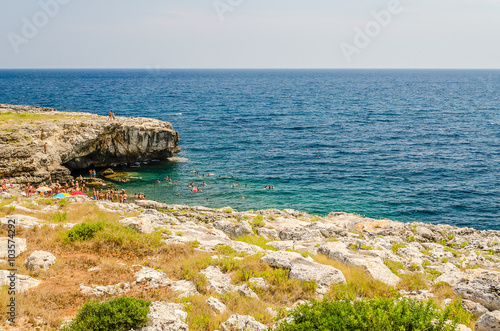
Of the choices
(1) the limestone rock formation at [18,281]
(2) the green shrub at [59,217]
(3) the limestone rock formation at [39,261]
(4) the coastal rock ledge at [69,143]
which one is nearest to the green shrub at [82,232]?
(3) the limestone rock formation at [39,261]

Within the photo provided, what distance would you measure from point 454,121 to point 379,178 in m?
58.4

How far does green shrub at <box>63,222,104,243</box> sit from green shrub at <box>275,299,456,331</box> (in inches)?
416

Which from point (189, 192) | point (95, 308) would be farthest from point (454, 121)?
point (95, 308)

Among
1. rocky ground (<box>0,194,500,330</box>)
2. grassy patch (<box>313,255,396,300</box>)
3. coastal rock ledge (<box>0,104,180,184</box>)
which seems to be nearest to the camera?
rocky ground (<box>0,194,500,330</box>)

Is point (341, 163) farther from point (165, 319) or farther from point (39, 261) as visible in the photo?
point (165, 319)

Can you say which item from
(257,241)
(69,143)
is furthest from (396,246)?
(69,143)

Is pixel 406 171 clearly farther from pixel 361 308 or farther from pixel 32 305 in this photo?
pixel 32 305

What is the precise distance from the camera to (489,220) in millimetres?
38156

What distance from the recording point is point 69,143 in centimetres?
4616

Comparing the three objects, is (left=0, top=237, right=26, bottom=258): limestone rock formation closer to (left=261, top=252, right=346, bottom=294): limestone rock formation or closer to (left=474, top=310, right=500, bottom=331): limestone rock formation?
(left=261, top=252, right=346, bottom=294): limestone rock formation

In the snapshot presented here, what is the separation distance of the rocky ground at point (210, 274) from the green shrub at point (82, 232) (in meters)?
0.33

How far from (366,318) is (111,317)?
6.65m

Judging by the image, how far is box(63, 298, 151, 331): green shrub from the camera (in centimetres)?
891

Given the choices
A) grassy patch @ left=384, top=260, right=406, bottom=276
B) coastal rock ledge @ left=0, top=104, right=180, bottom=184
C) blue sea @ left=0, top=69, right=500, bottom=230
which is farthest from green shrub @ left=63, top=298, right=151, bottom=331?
coastal rock ledge @ left=0, top=104, right=180, bottom=184
